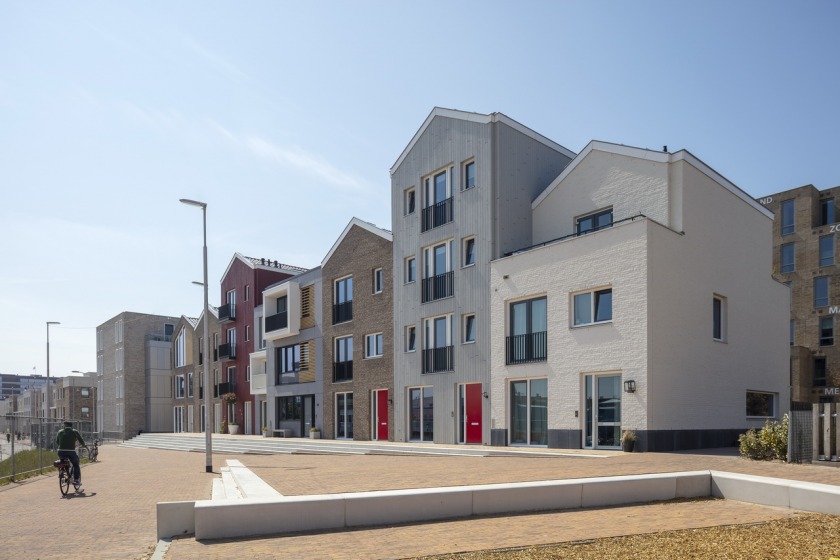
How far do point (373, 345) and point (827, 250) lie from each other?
1338 inches

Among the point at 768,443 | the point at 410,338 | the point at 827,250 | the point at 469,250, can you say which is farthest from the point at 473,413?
the point at 827,250

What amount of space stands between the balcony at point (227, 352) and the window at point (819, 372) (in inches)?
1492

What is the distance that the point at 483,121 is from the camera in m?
24.6

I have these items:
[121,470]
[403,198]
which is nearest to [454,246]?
[403,198]

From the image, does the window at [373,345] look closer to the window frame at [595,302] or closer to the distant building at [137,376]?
the window frame at [595,302]

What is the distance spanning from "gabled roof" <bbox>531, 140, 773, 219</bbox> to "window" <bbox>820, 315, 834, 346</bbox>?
87.6 ft

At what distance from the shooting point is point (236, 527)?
28.2 ft

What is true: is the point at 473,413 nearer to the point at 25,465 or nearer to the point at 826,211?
the point at 25,465

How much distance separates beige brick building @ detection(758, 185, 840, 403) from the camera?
46062 mm

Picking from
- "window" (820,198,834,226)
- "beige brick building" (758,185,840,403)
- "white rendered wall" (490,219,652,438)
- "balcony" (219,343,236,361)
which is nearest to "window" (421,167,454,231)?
"white rendered wall" (490,219,652,438)

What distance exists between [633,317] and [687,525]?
1090cm

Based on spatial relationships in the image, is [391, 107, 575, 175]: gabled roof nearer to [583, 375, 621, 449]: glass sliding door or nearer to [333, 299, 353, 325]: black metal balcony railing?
[333, 299, 353, 325]: black metal balcony railing

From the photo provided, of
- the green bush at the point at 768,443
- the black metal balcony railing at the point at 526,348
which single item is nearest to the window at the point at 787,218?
the black metal balcony railing at the point at 526,348

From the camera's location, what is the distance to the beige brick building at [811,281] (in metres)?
46.1
